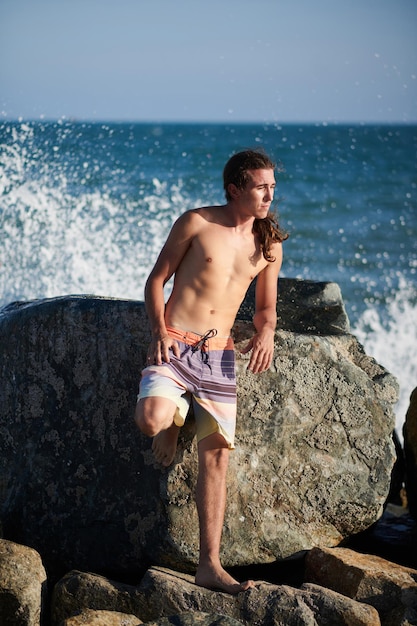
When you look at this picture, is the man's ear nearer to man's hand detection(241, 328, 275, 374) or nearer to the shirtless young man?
the shirtless young man

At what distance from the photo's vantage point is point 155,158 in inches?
715

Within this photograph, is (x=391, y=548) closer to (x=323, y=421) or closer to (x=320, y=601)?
(x=323, y=421)

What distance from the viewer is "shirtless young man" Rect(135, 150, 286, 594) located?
3322mm

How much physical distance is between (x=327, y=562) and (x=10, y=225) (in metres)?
7.56

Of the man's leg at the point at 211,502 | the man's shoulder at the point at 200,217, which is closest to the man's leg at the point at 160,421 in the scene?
the man's leg at the point at 211,502

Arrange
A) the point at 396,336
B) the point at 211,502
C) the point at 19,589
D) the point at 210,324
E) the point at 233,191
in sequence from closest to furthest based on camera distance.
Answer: the point at 19,589
the point at 211,502
the point at 210,324
the point at 233,191
the point at 396,336

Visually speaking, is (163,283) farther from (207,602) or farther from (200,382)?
(207,602)

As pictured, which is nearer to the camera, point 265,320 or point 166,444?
point 166,444

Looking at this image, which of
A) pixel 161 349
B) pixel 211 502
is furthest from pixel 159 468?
pixel 161 349

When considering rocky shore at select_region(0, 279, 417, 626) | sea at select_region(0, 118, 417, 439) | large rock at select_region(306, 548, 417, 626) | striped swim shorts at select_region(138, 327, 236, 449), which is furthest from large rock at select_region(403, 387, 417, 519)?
sea at select_region(0, 118, 417, 439)

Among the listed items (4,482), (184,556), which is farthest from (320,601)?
(4,482)

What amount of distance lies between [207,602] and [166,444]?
2.09ft

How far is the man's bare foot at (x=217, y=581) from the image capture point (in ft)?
10.3

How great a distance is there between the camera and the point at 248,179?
362 cm
